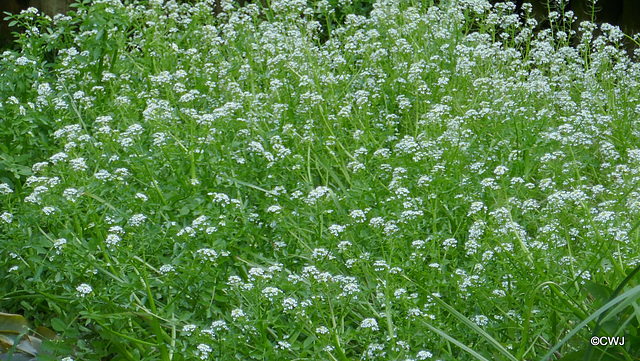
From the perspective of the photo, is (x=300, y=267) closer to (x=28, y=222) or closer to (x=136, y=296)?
(x=136, y=296)

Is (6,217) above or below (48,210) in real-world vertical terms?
below

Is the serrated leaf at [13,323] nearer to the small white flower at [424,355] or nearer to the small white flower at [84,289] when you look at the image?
the small white flower at [84,289]

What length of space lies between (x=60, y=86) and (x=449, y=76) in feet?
8.50

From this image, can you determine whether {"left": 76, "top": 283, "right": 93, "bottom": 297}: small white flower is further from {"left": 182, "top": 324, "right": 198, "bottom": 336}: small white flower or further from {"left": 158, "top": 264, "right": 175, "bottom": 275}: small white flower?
{"left": 182, "top": 324, "right": 198, "bottom": 336}: small white flower

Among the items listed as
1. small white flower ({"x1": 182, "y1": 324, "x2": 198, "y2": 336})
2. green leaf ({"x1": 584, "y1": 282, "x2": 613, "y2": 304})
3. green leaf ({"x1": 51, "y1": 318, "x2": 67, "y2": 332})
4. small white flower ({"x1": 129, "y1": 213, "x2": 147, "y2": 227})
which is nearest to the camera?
green leaf ({"x1": 584, "y1": 282, "x2": 613, "y2": 304})

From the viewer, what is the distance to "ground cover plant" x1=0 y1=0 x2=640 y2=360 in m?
2.98

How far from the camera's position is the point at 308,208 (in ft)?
11.7

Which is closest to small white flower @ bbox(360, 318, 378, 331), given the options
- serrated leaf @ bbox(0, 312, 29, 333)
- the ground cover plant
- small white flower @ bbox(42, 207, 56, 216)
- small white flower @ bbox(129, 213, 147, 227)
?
the ground cover plant

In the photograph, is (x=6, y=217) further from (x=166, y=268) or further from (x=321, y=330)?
(x=321, y=330)

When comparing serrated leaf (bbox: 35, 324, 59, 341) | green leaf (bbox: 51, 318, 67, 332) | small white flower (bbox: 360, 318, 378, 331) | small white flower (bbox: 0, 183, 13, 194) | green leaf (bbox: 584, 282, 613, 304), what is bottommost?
serrated leaf (bbox: 35, 324, 59, 341)

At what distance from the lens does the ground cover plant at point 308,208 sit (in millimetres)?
2979

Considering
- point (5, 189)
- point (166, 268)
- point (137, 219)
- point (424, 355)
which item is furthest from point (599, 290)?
point (5, 189)

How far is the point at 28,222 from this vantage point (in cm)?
334

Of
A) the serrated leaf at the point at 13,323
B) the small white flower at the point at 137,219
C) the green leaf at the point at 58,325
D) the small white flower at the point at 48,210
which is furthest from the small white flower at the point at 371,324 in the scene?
the serrated leaf at the point at 13,323
